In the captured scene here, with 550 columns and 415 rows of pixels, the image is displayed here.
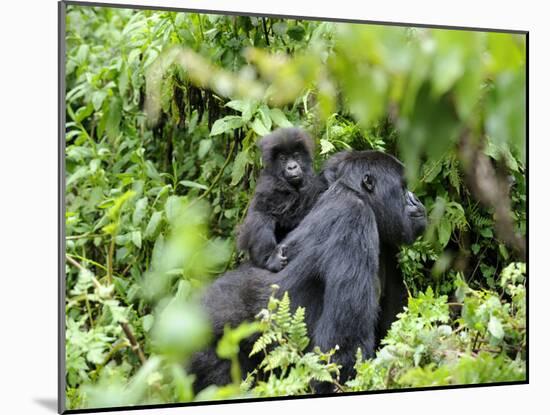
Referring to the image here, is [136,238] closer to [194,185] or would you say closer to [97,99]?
[194,185]

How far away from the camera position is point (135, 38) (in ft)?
10.6

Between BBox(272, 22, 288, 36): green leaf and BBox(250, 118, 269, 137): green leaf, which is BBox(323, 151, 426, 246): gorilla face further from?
BBox(272, 22, 288, 36): green leaf

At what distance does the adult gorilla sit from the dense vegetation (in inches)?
2.1

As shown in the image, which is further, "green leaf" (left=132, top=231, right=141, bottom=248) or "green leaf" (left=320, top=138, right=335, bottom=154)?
"green leaf" (left=320, top=138, right=335, bottom=154)

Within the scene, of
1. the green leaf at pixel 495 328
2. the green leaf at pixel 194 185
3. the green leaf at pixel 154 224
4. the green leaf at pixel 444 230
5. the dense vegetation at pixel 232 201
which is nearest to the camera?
the dense vegetation at pixel 232 201

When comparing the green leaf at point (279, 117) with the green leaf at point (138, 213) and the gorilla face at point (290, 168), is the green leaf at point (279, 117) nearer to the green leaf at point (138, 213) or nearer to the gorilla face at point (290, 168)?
the gorilla face at point (290, 168)

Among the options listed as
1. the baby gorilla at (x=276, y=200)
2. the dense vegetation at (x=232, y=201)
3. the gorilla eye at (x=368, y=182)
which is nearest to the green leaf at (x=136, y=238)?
the dense vegetation at (x=232, y=201)

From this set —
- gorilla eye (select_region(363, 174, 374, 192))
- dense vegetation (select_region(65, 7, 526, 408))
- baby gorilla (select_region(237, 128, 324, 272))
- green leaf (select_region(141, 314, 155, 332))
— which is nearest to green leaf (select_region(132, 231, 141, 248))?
dense vegetation (select_region(65, 7, 526, 408))

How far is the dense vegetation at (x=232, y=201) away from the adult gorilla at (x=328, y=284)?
5 centimetres

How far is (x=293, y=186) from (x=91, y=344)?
941 millimetres

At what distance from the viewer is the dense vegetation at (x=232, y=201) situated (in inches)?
118

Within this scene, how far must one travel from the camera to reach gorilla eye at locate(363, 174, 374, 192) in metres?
3.31

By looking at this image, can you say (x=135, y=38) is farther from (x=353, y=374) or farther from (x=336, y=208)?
(x=353, y=374)

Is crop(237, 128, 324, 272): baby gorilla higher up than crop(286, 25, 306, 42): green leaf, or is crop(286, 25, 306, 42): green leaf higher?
crop(286, 25, 306, 42): green leaf
